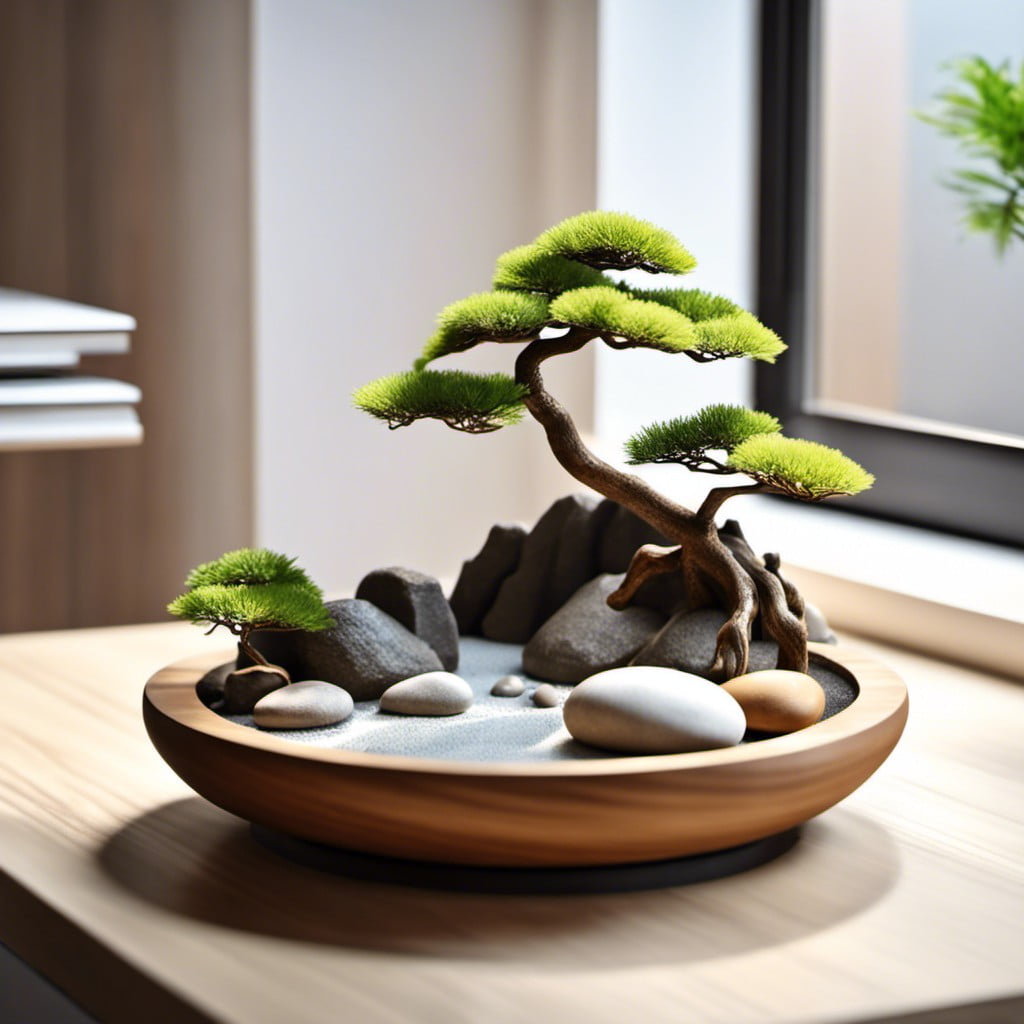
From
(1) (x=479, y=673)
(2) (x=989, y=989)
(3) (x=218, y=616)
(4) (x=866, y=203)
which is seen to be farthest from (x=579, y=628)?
(4) (x=866, y=203)

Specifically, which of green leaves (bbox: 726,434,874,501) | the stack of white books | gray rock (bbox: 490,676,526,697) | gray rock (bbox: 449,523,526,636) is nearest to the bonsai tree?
green leaves (bbox: 726,434,874,501)

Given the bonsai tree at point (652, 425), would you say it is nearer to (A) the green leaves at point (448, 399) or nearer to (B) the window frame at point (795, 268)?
(A) the green leaves at point (448, 399)

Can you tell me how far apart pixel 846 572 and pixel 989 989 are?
0.67 m

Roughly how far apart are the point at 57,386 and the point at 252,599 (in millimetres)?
511

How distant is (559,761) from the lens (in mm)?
647

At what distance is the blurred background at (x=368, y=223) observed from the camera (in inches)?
52.5

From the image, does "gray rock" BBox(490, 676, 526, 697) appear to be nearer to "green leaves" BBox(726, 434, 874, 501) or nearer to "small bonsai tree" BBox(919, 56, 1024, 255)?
"green leaves" BBox(726, 434, 874, 501)

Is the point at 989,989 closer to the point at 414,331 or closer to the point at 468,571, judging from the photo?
the point at 468,571

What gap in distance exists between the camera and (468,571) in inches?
40.1

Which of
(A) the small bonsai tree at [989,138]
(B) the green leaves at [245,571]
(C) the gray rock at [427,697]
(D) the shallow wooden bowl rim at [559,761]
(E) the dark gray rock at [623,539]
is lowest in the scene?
(C) the gray rock at [427,697]

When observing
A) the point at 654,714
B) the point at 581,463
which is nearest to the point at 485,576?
the point at 581,463

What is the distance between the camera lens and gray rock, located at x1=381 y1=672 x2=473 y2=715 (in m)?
0.77

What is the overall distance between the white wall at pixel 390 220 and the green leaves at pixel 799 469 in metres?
0.76

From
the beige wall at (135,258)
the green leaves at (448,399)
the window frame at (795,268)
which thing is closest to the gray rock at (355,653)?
the green leaves at (448,399)
